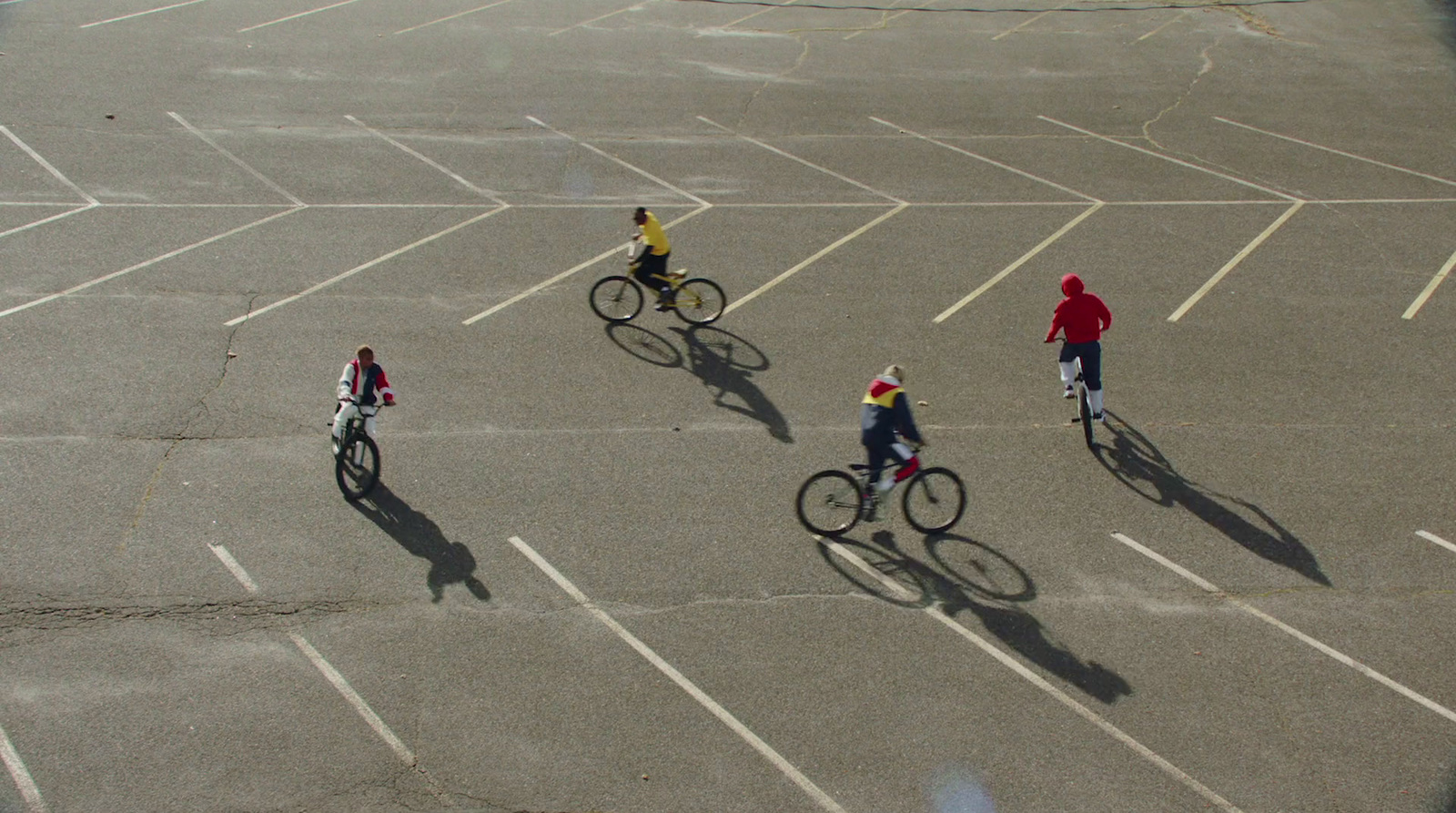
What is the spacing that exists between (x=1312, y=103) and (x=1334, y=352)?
10.7m

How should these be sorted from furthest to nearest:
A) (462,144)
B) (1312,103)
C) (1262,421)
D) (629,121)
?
(1312,103) → (629,121) → (462,144) → (1262,421)

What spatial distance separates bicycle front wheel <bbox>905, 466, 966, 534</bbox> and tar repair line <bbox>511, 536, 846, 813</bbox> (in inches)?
110

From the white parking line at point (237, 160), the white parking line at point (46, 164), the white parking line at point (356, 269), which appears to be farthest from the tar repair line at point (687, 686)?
the white parking line at point (46, 164)

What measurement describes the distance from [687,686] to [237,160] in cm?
1320

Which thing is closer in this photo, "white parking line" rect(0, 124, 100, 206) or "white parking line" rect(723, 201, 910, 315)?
"white parking line" rect(723, 201, 910, 315)

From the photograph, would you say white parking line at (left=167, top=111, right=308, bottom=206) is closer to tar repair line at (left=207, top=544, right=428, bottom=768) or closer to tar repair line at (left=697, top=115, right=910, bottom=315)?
tar repair line at (left=697, top=115, right=910, bottom=315)

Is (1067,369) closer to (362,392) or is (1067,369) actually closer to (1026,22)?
(362,392)

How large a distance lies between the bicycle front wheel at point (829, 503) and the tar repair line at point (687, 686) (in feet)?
6.65

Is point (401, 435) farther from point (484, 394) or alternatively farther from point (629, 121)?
point (629, 121)

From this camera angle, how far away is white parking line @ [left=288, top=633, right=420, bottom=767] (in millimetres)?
7320

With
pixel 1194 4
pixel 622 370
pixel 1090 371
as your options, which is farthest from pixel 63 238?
pixel 1194 4

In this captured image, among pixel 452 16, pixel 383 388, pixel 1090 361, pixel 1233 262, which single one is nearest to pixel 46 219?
pixel 383 388

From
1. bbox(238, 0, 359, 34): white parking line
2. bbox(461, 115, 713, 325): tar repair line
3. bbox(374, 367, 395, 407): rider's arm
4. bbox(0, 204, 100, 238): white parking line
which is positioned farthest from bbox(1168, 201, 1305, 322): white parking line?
bbox(238, 0, 359, 34): white parking line

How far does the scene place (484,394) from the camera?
1154 centimetres
